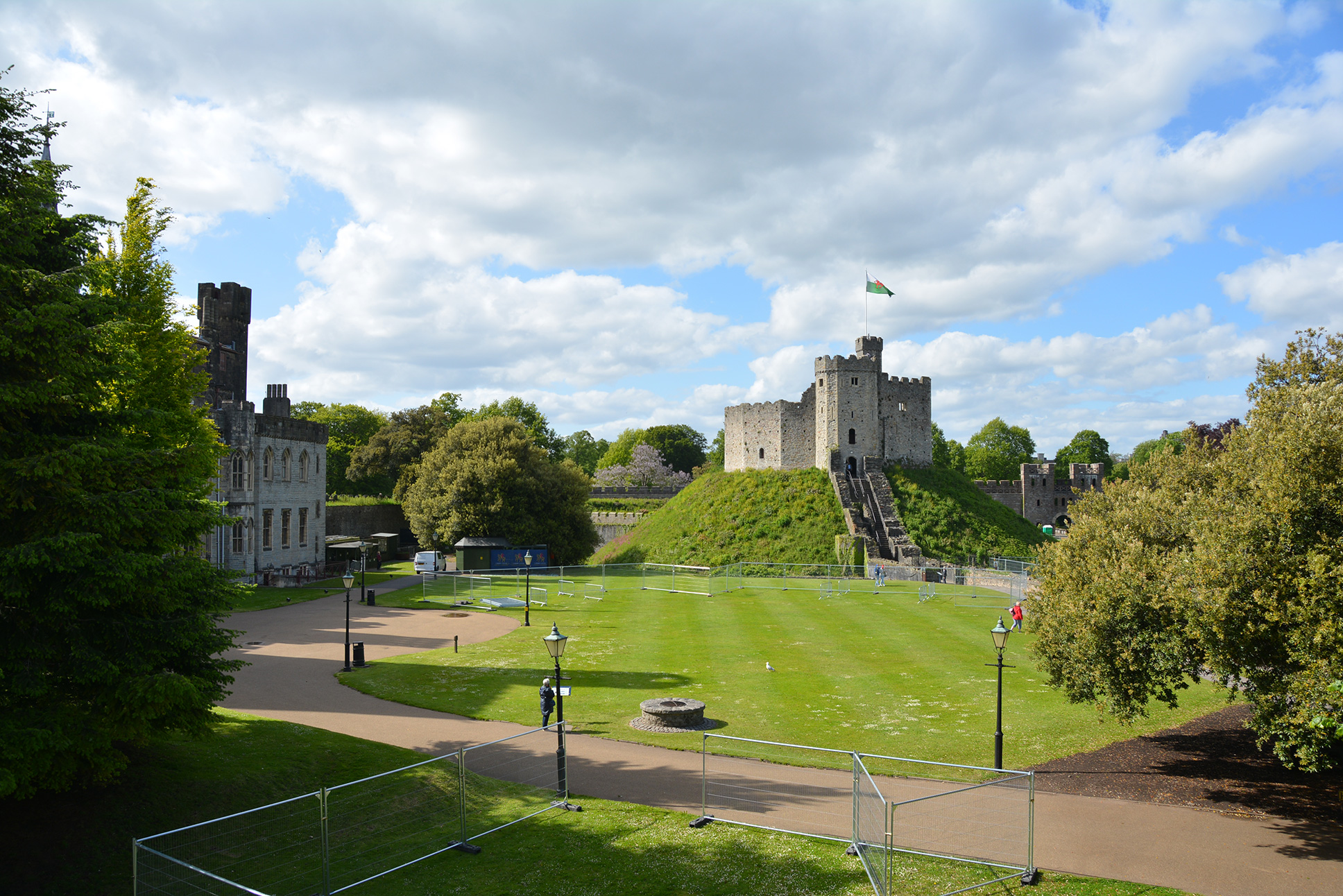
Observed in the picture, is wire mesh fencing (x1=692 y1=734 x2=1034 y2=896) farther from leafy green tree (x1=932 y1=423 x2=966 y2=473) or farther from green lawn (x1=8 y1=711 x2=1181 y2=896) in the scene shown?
leafy green tree (x1=932 y1=423 x2=966 y2=473)

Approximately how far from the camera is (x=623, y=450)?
11231 cm

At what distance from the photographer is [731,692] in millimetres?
19828

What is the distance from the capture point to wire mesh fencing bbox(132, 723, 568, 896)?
958cm

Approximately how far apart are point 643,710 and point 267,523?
36.3 m

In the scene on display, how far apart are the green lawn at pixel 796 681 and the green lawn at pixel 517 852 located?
4648mm

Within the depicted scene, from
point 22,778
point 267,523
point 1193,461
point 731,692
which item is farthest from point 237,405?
point 1193,461

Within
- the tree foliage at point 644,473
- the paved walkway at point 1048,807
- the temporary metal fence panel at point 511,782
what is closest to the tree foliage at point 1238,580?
the paved walkway at point 1048,807

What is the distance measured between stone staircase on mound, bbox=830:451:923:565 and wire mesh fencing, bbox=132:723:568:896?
122 feet

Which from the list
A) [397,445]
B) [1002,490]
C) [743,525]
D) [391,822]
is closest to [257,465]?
[397,445]

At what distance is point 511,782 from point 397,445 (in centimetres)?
5748

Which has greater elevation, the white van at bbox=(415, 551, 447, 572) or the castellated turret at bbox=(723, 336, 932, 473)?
the castellated turret at bbox=(723, 336, 932, 473)

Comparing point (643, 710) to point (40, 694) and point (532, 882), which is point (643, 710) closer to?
point (532, 882)

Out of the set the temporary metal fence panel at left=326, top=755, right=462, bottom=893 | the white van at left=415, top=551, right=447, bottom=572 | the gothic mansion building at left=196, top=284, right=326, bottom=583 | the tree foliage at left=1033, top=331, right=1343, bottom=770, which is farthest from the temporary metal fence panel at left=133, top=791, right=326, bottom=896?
the white van at left=415, top=551, right=447, bottom=572

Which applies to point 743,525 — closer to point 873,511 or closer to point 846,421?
point 873,511
